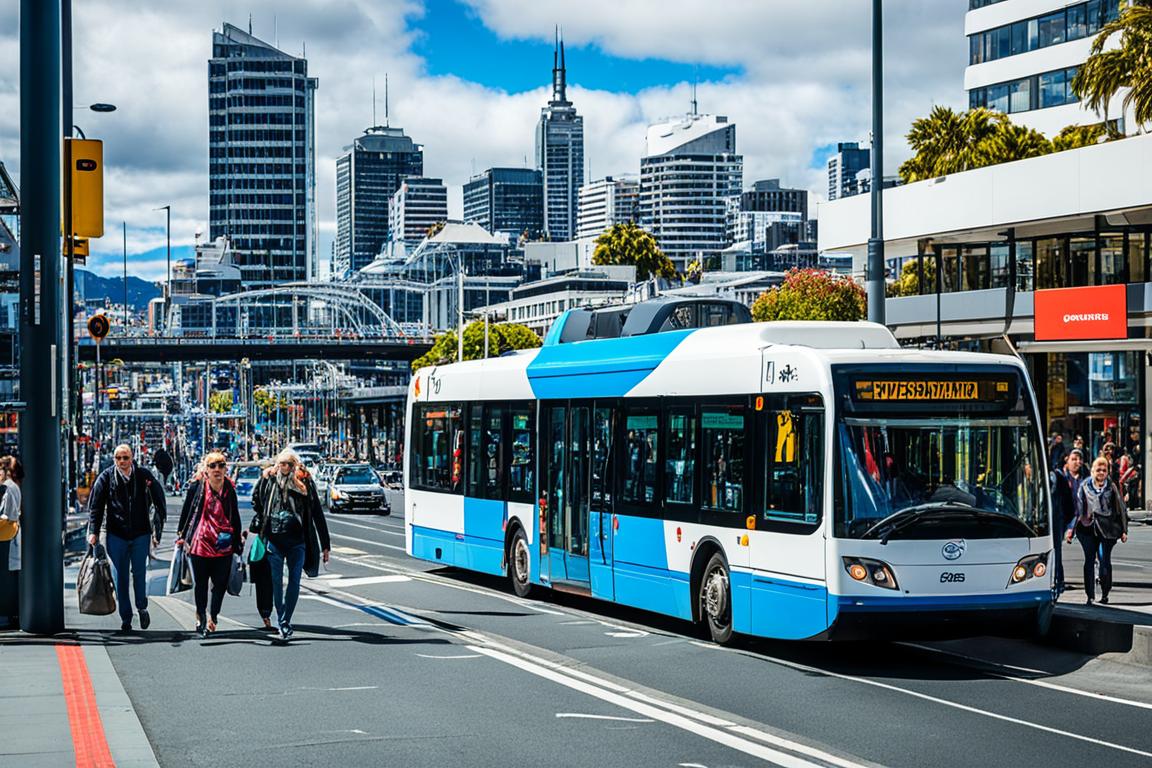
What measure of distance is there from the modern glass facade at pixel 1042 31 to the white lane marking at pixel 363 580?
45.1 m

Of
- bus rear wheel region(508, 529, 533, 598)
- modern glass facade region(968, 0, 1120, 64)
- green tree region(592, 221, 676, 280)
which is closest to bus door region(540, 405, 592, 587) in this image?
bus rear wheel region(508, 529, 533, 598)

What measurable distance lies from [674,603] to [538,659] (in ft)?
8.74

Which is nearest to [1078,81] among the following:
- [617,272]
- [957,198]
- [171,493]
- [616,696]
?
[957,198]

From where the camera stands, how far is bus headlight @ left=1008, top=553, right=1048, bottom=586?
561 inches

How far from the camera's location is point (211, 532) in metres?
15.5

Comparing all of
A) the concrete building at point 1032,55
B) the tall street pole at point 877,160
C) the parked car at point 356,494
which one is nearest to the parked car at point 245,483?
the parked car at point 356,494

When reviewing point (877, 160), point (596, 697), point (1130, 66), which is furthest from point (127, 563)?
point (1130, 66)

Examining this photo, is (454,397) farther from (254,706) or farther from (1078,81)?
(1078,81)

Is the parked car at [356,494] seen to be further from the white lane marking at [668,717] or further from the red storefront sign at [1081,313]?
the white lane marking at [668,717]

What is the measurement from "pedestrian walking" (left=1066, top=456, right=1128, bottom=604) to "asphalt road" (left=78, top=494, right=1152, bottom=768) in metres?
2.19

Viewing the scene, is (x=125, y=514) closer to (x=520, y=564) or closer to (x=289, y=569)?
(x=289, y=569)

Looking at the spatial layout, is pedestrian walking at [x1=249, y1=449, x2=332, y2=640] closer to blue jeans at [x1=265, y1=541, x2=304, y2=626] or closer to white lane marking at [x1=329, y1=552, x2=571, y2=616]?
blue jeans at [x1=265, y1=541, x2=304, y2=626]

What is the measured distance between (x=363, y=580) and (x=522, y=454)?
162 inches

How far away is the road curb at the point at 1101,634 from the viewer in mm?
14391
